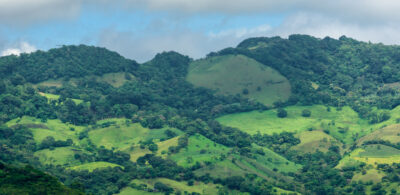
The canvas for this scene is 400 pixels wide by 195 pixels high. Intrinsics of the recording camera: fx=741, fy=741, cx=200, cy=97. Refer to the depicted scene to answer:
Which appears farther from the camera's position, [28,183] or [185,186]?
[185,186]

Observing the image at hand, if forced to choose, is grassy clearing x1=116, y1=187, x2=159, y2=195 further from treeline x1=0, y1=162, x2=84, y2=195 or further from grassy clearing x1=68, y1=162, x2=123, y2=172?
treeline x1=0, y1=162, x2=84, y2=195

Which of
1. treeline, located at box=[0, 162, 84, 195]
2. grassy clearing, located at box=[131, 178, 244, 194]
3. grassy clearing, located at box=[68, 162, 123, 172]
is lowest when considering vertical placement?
grassy clearing, located at box=[131, 178, 244, 194]

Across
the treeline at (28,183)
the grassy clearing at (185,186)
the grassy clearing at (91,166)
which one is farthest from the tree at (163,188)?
the treeline at (28,183)

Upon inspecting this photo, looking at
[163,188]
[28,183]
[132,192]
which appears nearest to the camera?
[28,183]

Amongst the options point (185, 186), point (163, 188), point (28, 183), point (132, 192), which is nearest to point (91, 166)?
point (132, 192)

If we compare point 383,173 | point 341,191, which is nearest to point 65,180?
point 341,191

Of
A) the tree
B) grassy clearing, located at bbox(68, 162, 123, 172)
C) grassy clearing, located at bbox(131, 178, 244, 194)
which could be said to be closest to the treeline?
the tree

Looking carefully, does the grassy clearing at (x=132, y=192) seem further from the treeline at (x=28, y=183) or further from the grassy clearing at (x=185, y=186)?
the treeline at (x=28, y=183)

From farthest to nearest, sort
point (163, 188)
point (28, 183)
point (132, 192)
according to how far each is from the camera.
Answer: point (163, 188), point (132, 192), point (28, 183)

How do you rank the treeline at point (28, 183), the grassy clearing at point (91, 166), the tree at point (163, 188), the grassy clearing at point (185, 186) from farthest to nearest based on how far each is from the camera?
the grassy clearing at point (91, 166) → the grassy clearing at point (185, 186) → the tree at point (163, 188) → the treeline at point (28, 183)

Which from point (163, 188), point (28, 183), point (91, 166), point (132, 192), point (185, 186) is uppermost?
point (28, 183)

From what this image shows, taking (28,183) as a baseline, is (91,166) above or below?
below

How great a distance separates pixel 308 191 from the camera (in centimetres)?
19675

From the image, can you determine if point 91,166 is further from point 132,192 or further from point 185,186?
point 185,186
